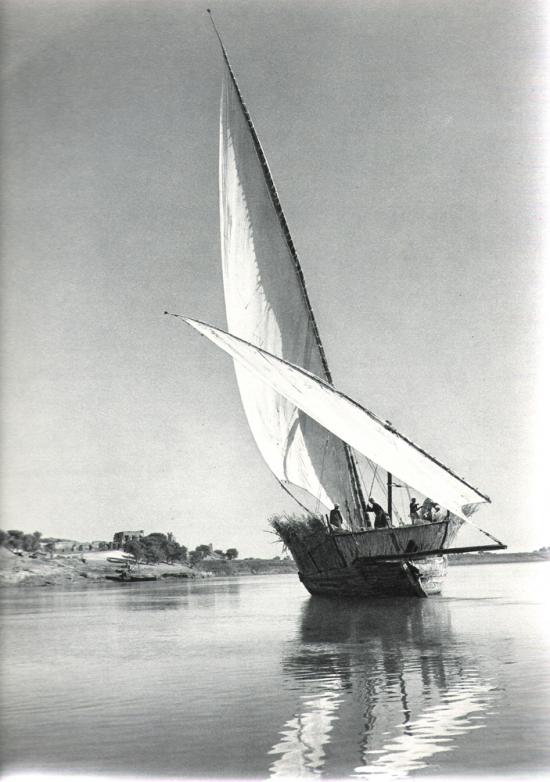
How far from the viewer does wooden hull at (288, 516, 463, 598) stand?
27.2m

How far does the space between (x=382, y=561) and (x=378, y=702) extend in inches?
658

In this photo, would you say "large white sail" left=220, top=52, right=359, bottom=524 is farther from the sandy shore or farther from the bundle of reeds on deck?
the sandy shore

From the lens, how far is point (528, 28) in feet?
42.7

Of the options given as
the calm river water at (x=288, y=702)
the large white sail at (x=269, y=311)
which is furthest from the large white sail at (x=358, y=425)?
the large white sail at (x=269, y=311)

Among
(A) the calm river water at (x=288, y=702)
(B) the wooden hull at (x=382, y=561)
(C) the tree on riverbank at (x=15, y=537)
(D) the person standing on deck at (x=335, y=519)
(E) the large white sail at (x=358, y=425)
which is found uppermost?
(E) the large white sail at (x=358, y=425)

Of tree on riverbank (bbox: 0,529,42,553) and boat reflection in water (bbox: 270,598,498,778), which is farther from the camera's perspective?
tree on riverbank (bbox: 0,529,42,553)

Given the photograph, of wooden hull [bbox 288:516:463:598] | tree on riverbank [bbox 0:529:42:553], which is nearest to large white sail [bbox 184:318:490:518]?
tree on riverbank [bbox 0:529:42:553]

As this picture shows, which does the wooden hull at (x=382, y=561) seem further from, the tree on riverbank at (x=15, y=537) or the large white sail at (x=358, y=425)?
the tree on riverbank at (x=15, y=537)

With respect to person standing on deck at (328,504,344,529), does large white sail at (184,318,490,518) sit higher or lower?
higher

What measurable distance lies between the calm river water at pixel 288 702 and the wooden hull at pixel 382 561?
5.79 metres

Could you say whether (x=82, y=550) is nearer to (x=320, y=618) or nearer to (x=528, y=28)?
(x=320, y=618)

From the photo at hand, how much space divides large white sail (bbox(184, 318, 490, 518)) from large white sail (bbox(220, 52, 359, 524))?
913cm

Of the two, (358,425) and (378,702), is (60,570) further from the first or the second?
(378,702)

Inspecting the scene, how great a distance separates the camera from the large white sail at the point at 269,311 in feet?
92.7
